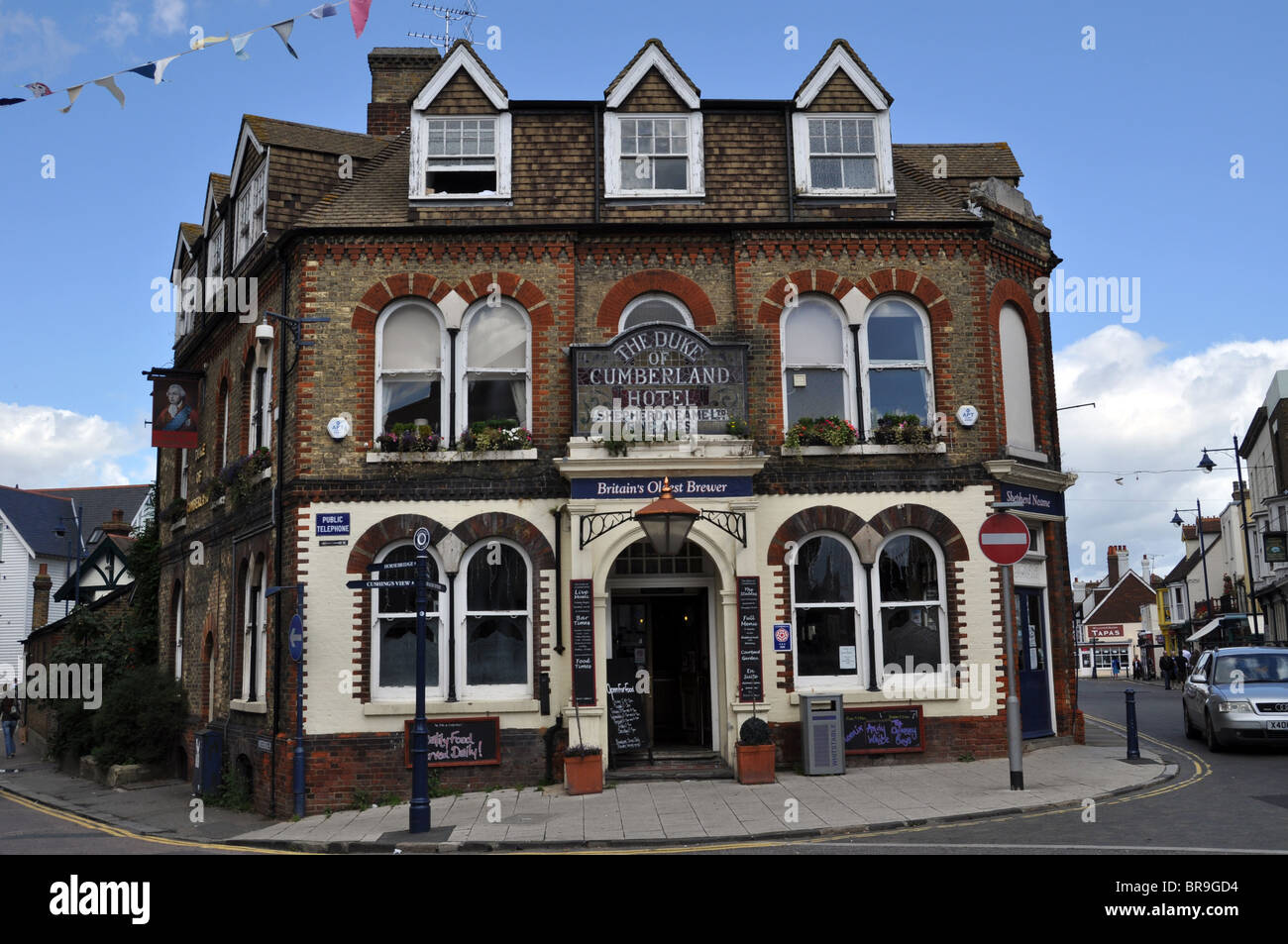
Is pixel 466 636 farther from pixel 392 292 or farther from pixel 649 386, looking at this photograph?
pixel 392 292

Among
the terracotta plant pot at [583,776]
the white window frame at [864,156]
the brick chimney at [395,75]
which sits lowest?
the terracotta plant pot at [583,776]

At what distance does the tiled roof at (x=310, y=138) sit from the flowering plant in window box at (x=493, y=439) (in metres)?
5.93

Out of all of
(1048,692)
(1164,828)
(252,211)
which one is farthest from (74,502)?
(1164,828)

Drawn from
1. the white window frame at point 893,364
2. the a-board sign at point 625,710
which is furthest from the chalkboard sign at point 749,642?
the white window frame at point 893,364

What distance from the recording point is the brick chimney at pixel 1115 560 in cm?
9007

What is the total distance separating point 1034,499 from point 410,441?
9.80 metres

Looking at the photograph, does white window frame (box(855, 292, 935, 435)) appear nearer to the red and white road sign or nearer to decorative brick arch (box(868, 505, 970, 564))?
decorative brick arch (box(868, 505, 970, 564))

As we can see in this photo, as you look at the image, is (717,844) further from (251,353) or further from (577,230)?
(251,353)

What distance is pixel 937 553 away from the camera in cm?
1667

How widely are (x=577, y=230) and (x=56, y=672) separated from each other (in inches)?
631

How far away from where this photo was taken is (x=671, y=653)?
17.5 m

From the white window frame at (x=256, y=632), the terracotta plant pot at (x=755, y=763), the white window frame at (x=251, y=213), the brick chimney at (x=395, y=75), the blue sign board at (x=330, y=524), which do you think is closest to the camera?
the terracotta plant pot at (x=755, y=763)

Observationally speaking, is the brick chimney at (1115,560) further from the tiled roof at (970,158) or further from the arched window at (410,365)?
the arched window at (410,365)

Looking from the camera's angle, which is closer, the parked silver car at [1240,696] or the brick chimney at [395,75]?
the parked silver car at [1240,696]
